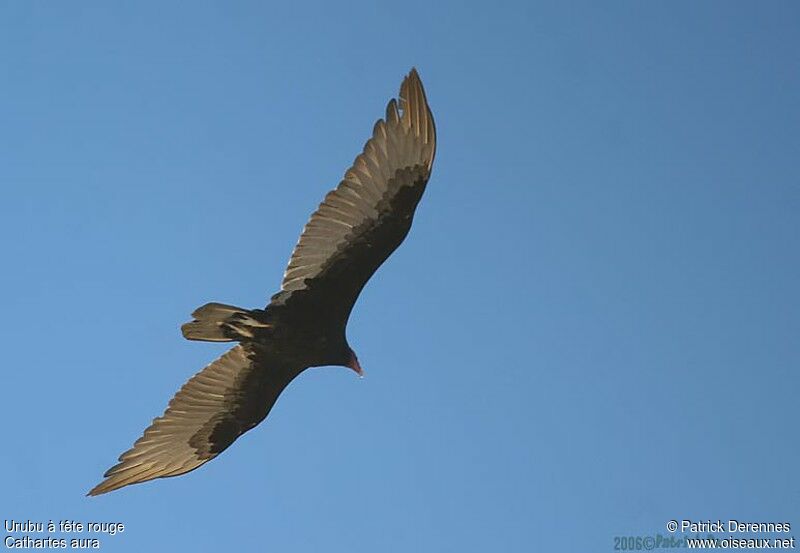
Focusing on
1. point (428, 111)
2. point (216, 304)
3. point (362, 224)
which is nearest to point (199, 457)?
point (216, 304)

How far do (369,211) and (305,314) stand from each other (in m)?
1.21

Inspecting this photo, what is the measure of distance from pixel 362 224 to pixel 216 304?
1416 millimetres

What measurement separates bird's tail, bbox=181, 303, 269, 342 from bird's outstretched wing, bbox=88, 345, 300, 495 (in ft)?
2.93

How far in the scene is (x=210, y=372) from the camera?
11883 mm

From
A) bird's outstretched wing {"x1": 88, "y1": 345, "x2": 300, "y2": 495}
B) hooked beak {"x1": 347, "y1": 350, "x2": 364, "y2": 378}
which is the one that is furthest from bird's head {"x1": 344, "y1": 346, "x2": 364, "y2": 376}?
bird's outstretched wing {"x1": 88, "y1": 345, "x2": 300, "y2": 495}

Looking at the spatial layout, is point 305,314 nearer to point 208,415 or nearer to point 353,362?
point 353,362

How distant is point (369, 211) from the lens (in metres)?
10.4

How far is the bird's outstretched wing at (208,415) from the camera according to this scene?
465 inches

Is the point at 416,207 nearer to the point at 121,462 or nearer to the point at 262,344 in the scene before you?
the point at 262,344

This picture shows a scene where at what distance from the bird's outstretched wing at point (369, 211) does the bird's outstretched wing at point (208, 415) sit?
53.6 inches

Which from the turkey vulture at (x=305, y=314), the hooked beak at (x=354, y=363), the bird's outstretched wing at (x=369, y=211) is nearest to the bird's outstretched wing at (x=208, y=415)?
the turkey vulture at (x=305, y=314)

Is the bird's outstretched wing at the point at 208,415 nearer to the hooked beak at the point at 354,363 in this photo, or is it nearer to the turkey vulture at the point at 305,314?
the turkey vulture at the point at 305,314

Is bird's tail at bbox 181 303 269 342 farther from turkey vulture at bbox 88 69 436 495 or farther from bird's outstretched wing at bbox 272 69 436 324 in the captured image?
bird's outstretched wing at bbox 272 69 436 324

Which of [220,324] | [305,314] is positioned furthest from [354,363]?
[220,324]
